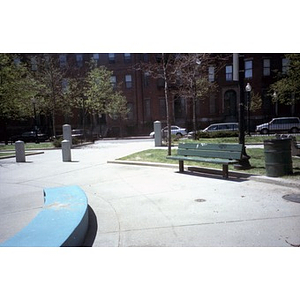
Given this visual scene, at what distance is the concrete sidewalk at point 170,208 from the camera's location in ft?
10.5

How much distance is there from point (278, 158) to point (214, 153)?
1.37m

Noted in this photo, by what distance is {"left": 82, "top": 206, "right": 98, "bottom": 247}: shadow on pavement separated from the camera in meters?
3.19

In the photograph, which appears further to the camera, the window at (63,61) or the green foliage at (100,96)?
the window at (63,61)

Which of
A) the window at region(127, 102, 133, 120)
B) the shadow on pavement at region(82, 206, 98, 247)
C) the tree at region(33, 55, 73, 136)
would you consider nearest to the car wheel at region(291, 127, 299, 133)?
the window at region(127, 102, 133, 120)

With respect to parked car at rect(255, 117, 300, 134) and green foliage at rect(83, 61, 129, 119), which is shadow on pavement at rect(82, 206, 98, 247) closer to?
green foliage at rect(83, 61, 129, 119)

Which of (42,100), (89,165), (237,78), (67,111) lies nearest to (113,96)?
(67,111)

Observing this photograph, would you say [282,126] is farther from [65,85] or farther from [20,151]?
[20,151]

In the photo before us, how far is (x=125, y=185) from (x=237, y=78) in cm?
387

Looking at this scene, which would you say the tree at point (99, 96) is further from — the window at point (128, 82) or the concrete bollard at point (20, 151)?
the concrete bollard at point (20, 151)

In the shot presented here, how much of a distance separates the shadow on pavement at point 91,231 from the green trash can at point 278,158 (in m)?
3.78

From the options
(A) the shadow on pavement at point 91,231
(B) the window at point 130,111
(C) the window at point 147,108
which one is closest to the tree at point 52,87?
(B) the window at point 130,111

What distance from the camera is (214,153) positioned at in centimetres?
627

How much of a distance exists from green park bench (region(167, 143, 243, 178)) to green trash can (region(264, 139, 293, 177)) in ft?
1.99

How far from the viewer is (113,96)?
1057 inches
